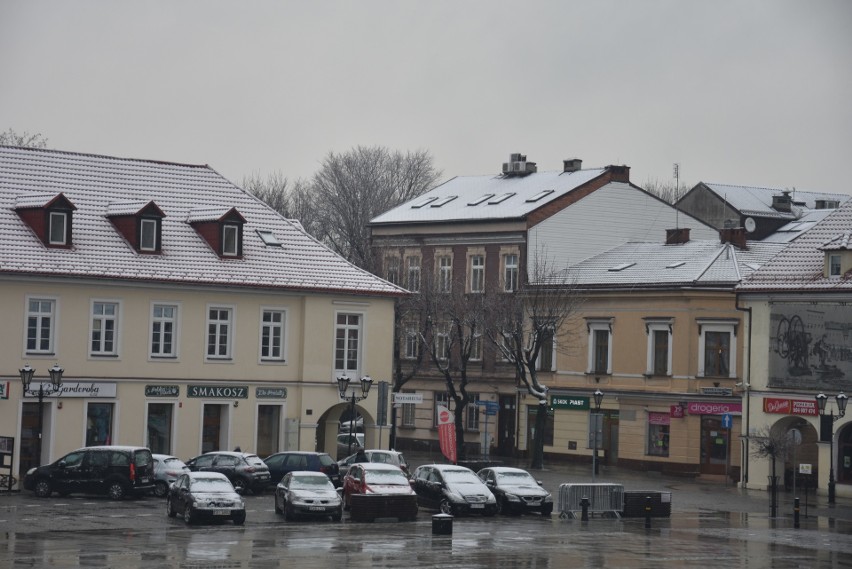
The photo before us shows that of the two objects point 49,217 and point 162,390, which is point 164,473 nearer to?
point 162,390

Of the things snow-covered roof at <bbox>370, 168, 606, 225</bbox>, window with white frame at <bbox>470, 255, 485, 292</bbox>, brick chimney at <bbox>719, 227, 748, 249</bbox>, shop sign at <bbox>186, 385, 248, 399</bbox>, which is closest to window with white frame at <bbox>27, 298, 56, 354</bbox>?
shop sign at <bbox>186, 385, 248, 399</bbox>

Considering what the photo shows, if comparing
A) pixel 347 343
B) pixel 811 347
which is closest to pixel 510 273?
pixel 347 343

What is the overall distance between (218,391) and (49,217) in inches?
343

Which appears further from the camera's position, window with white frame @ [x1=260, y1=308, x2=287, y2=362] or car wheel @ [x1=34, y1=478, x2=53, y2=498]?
window with white frame @ [x1=260, y1=308, x2=287, y2=362]

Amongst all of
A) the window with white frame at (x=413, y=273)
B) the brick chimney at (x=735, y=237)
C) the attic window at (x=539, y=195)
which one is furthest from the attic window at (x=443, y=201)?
the brick chimney at (x=735, y=237)

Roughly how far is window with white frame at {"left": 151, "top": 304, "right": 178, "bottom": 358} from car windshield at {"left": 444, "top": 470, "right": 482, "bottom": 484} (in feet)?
46.1

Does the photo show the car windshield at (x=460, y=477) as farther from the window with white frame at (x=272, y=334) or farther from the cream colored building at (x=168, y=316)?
the window with white frame at (x=272, y=334)

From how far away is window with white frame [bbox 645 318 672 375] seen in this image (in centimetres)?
6425

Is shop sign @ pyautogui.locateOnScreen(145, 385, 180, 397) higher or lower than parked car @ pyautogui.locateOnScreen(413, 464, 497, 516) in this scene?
higher

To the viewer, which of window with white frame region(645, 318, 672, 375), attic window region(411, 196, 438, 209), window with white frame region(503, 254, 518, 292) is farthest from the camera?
attic window region(411, 196, 438, 209)

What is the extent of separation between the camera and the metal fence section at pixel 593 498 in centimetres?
4303

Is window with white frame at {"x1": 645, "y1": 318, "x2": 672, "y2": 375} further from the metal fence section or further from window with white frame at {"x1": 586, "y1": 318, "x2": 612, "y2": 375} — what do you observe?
the metal fence section

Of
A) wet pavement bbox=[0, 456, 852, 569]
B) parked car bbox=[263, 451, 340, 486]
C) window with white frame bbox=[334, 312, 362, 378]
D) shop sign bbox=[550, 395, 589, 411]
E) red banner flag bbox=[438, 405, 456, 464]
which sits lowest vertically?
wet pavement bbox=[0, 456, 852, 569]

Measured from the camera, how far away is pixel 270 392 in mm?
54688
